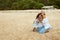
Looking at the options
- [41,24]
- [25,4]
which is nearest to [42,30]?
[41,24]

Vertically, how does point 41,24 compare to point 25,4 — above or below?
above

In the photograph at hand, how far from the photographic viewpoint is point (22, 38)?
712 centimetres

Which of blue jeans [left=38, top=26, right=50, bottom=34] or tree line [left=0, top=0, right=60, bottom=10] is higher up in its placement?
blue jeans [left=38, top=26, right=50, bottom=34]

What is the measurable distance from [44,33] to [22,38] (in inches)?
31.5

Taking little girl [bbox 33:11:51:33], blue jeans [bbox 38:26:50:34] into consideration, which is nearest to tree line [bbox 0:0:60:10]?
little girl [bbox 33:11:51:33]

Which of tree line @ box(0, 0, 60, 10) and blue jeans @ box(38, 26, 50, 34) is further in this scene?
tree line @ box(0, 0, 60, 10)

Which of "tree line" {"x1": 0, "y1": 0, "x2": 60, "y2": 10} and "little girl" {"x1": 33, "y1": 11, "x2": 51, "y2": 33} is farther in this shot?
"tree line" {"x1": 0, "y1": 0, "x2": 60, "y2": 10}

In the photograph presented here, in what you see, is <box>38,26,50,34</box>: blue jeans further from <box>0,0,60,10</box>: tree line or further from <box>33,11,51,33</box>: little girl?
<box>0,0,60,10</box>: tree line

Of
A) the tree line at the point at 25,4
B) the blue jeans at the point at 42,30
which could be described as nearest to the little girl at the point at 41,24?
the blue jeans at the point at 42,30

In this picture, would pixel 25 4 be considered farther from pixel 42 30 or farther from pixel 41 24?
pixel 42 30

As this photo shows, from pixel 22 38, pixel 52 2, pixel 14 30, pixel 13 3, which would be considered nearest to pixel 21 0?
pixel 13 3

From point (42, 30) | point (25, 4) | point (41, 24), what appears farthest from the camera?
point (25, 4)

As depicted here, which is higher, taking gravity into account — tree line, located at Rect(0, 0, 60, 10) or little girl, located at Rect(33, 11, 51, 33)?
little girl, located at Rect(33, 11, 51, 33)

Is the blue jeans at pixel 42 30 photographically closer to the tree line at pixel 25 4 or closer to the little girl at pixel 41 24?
the little girl at pixel 41 24
